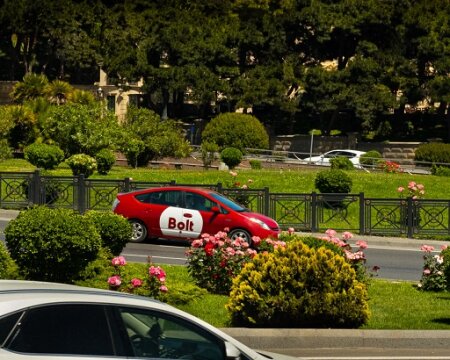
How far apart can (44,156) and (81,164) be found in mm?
2515

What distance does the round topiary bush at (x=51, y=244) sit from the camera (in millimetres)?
13711

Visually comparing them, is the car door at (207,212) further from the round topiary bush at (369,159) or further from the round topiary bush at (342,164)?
the round topiary bush at (369,159)

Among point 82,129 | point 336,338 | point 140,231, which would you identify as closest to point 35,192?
point 140,231

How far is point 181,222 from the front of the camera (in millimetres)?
23734

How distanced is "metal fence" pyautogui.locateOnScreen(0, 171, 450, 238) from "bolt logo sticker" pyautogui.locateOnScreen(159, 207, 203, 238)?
3.81 metres

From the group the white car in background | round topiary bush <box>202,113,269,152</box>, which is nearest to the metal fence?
the white car in background

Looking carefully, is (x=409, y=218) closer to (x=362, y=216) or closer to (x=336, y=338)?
(x=362, y=216)

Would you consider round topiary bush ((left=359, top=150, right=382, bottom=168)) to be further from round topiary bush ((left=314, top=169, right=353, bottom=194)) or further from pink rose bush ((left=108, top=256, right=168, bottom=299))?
pink rose bush ((left=108, top=256, right=168, bottom=299))

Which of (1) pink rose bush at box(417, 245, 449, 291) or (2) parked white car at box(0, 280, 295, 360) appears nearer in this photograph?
(2) parked white car at box(0, 280, 295, 360)

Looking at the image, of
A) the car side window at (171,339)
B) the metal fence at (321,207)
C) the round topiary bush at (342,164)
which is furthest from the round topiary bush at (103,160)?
the car side window at (171,339)

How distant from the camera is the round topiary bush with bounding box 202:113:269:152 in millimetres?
53250

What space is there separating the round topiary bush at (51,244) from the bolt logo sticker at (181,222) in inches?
369

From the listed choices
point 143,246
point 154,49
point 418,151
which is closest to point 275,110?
point 154,49

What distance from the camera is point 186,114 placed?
→ 7194cm
